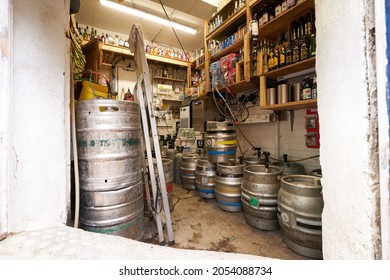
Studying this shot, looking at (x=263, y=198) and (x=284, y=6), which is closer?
(x=263, y=198)

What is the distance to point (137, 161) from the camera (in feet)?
4.68

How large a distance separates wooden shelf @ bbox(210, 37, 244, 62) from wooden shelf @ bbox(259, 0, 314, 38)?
0.33 m

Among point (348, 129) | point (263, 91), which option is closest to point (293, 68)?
point (263, 91)

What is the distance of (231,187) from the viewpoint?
232cm

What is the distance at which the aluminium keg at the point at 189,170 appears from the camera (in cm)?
318

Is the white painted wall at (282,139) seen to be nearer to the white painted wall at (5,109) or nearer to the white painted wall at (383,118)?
the white painted wall at (383,118)

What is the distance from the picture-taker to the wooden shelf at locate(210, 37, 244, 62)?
8.91 feet

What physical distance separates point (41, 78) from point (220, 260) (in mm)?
1056

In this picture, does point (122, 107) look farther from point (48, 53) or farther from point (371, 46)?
point (371, 46)

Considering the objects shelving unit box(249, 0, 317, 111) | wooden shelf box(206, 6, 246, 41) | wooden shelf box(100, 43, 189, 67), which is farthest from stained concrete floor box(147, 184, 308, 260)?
wooden shelf box(100, 43, 189, 67)

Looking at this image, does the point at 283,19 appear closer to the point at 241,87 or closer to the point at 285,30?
the point at 285,30

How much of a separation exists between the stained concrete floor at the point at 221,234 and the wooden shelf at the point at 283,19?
2355 millimetres

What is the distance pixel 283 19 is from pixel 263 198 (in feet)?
6.81

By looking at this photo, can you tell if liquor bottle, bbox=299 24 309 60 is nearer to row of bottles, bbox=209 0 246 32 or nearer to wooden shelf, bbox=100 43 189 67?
row of bottles, bbox=209 0 246 32
